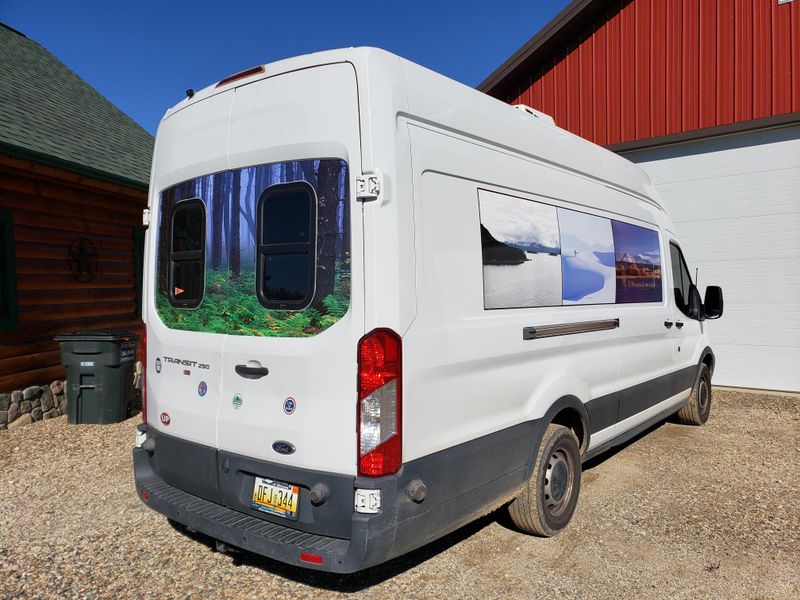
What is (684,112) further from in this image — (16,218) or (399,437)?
(16,218)

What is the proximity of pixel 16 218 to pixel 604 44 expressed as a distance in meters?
8.92

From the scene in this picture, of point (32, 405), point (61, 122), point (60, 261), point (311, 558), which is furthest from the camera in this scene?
point (61, 122)

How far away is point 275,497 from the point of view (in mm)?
2723

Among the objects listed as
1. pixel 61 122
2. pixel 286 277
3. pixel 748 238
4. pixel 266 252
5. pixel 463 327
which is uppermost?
pixel 61 122

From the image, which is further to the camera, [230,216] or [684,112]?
[684,112]

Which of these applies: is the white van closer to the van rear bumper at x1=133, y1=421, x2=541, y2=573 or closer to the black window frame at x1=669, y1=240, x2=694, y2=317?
the van rear bumper at x1=133, y1=421, x2=541, y2=573

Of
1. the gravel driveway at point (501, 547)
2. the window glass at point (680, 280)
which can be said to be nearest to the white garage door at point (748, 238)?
the window glass at point (680, 280)

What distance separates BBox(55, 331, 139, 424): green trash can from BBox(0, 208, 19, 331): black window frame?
673mm

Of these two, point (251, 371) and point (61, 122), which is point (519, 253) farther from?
point (61, 122)

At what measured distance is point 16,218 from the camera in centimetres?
680

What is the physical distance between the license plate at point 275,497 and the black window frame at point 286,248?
833mm

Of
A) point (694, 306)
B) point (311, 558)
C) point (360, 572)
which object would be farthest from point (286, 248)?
point (694, 306)

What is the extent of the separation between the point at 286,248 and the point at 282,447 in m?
0.94

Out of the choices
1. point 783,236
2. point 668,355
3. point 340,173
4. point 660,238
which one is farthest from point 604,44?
point 340,173
